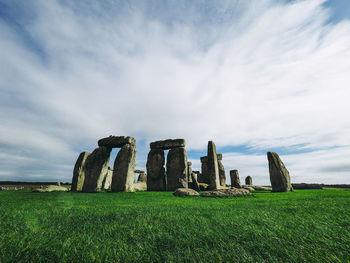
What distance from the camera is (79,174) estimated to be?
11.5 metres

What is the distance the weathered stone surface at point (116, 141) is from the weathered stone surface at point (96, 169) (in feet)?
1.09

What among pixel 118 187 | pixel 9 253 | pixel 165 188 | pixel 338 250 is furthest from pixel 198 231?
pixel 165 188

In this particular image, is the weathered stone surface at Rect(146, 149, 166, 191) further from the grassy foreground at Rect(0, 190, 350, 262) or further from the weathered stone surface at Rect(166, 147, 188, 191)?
the grassy foreground at Rect(0, 190, 350, 262)

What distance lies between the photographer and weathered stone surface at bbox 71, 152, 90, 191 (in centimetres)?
1128

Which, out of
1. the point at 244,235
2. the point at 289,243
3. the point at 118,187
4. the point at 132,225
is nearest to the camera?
the point at 289,243

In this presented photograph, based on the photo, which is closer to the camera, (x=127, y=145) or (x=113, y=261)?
(x=113, y=261)

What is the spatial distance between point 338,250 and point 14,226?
10.2 ft

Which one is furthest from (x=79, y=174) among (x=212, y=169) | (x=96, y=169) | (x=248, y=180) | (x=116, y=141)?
(x=248, y=180)

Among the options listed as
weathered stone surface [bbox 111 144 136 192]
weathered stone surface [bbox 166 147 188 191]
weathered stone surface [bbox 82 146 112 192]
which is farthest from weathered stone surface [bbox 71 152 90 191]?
weathered stone surface [bbox 166 147 188 191]

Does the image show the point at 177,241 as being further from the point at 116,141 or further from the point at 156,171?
the point at 156,171

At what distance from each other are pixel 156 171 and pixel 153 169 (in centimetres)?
27

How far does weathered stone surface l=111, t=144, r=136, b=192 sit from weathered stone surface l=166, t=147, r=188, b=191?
3079 millimetres

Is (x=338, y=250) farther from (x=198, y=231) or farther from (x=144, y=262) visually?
(x=144, y=262)

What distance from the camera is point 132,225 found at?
78.9 inches
